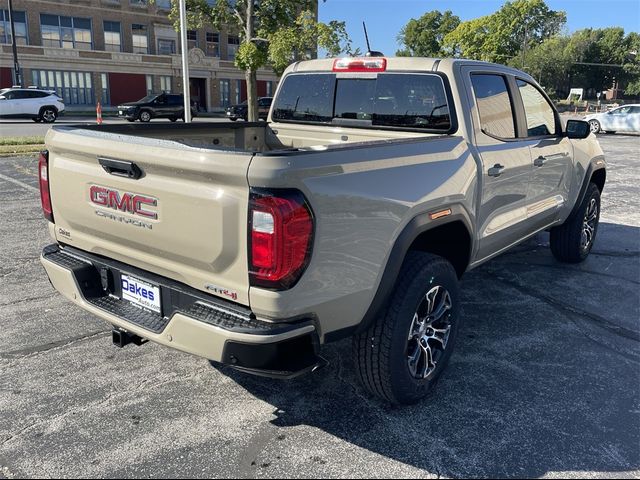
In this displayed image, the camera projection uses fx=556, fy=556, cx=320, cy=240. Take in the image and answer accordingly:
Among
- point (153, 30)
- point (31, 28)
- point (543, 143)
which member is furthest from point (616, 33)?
point (543, 143)

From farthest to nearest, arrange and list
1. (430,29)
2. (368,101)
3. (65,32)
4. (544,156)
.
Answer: (430,29)
(65,32)
(544,156)
(368,101)

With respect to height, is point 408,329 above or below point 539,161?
below

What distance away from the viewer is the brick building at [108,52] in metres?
37.2

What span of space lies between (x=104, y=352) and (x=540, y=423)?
2.75 metres

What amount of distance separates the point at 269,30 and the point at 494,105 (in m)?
21.2

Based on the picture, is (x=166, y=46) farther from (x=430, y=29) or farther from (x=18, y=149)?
(x=430, y=29)

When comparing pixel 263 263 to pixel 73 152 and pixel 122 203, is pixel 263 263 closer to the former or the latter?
pixel 122 203

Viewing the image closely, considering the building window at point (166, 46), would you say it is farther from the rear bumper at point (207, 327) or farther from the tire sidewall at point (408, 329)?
the tire sidewall at point (408, 329)

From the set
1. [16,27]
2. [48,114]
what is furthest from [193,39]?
[48,114]

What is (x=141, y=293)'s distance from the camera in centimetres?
279

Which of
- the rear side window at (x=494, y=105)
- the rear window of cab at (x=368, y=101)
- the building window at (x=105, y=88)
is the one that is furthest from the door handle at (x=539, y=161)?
the building window at (x=105, y=88)

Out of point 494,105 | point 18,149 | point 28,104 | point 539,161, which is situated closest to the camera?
point 494,105

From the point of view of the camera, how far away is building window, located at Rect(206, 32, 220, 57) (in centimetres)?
4581

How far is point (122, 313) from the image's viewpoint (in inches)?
112
